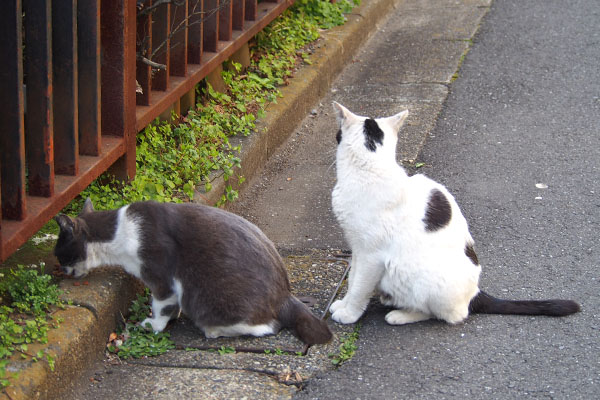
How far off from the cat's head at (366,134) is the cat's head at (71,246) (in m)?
1.28

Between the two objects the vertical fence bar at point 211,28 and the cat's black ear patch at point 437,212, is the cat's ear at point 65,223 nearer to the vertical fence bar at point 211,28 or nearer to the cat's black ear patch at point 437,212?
the cat's black ear patch at point 437,212

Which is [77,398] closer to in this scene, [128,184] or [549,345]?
[128,184]

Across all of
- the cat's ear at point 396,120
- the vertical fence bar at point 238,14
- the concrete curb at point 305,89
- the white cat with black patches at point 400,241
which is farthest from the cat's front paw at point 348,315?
the vertical fence bar at point 238,14

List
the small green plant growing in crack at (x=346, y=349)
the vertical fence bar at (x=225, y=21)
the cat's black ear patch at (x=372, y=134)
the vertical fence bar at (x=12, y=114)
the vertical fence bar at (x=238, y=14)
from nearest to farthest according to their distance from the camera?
the vertical fence bar at (x=12, y=114)
the small green plant growing in crack at (x=346, y=349)
the cat's black ear patch at (x=372, y=134)
the vertical fence bar at (x=225, y=21)
the vertical fence bar at (x=238, y=14)

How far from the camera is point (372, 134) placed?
3.62 m

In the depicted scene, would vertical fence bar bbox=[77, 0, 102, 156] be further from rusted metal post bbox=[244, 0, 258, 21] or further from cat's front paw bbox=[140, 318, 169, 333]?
rusted metal post bbox=[244, 0, 258, 21]

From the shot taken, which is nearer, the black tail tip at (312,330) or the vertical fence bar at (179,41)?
the black tail tip at (312,330)

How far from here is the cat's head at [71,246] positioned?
136 inches

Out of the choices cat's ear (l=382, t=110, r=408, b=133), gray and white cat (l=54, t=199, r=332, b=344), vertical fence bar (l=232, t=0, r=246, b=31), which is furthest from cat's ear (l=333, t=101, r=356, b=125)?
vertical fence bar (l=232, t=0, r=246, b=31)

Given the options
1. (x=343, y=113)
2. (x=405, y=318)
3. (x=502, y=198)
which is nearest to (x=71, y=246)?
(x=343, y=113)

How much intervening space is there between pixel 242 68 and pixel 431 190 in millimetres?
2993

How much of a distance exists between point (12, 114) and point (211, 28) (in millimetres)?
2314

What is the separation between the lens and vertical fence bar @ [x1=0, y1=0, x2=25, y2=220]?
10.1 feet

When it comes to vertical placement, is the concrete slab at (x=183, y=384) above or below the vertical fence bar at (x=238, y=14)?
below
